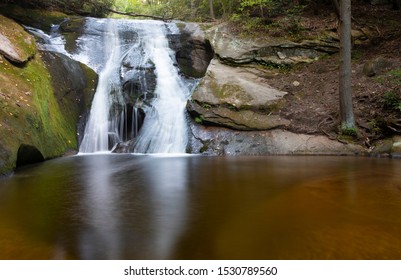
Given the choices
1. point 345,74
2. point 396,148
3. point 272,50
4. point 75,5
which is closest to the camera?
point 396,148

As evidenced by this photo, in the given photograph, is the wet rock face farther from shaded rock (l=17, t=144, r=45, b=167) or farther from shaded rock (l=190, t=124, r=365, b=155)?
shaded rock (l=17, t=144, r=45, b=167)

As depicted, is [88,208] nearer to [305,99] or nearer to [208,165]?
[208,165]

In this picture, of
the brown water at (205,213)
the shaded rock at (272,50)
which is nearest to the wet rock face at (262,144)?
the brown water at (205,213)

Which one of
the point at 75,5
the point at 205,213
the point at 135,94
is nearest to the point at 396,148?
the point at 205,213

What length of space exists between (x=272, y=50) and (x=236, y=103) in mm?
3778

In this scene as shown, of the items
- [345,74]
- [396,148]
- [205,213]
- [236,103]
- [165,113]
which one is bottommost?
[205,213]

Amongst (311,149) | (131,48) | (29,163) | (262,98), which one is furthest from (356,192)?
(131,48)

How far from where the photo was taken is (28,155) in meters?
7.48

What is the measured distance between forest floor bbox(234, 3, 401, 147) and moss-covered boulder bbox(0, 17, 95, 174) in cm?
681

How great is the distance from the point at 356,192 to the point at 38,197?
481cm

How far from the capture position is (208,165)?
7.57m

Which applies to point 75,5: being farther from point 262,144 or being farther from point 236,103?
point 262,144

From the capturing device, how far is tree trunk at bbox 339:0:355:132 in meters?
8.53

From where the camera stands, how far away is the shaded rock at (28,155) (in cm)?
717
